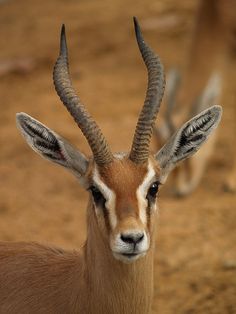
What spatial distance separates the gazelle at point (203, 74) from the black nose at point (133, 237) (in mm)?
5529

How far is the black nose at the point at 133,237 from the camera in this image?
4.46m

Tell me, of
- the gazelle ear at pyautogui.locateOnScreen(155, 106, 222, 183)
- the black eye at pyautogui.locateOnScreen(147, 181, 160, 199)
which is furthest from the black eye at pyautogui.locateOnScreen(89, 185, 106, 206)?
the gazelle ear at pyautogui.locateOnScreen(155, 106, 222, 183)

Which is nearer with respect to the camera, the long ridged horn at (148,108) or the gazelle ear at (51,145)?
the long ridged horn at (148,108)

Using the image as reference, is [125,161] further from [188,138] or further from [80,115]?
[188,138]

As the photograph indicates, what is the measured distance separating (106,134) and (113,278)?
639 centimetres

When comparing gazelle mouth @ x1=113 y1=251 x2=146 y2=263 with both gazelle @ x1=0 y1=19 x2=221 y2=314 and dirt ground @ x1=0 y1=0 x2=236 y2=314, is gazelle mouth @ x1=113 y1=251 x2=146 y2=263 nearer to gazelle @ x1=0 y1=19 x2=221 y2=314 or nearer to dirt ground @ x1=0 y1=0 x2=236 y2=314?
gazelle @ x1=0 y1=19 x2=221 y2=314

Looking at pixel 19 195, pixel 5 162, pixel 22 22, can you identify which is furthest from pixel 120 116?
pixel 22 22

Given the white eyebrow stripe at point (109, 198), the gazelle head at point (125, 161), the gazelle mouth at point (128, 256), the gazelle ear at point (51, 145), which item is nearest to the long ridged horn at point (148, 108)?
the gazelle head at point (125, 161)

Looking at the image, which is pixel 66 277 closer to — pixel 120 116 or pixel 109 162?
pixel 109 162

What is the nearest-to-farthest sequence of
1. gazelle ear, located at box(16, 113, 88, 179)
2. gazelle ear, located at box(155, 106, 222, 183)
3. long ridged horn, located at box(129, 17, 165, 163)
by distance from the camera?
long ridged horn, located at box(129, 17, 165, 163) < gazelle ear, located at box(16, 113, 88, 179) < gazelle ear, located at box(155, 106, 222, 183)

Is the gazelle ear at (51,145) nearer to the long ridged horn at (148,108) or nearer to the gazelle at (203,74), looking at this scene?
the long ridged horn at (148,108)

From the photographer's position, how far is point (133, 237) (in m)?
4.47

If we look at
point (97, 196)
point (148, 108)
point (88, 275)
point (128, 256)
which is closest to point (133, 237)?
point (128, 256)

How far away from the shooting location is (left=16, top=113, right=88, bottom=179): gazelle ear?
5.18 m
